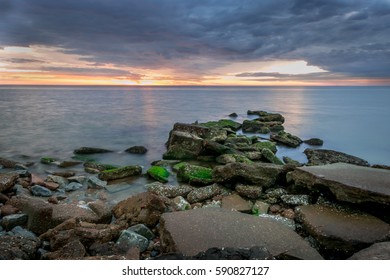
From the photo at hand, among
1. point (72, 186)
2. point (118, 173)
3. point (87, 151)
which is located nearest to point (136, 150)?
point (87, 151)

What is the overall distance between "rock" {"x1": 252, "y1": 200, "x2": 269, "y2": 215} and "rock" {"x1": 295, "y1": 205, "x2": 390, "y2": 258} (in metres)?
0.91

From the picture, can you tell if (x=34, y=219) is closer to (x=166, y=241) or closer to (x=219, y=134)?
(x=166, y=241)

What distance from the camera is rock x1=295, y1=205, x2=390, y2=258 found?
355cm

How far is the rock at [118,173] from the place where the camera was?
755cm

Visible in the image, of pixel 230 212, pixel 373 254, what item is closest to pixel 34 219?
pixel 230 212

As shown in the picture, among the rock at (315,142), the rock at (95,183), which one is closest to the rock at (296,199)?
the rock at (95,183)

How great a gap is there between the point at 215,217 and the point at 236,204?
147cm

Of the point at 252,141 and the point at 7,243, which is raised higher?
the point at 7,243

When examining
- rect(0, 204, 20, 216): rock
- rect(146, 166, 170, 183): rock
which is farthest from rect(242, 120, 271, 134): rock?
rect(0, 204, 20, 216): rock

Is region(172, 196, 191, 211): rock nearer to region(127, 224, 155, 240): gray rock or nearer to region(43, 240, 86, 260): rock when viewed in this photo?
region(127, 224, 155, 240): gray rock

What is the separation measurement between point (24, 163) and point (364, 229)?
9025 millimetres

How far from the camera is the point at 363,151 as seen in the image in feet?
37.7

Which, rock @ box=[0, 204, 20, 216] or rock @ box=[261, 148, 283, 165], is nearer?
rock @ box=[0, 204, 20, 216]

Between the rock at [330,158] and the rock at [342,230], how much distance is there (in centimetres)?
551
